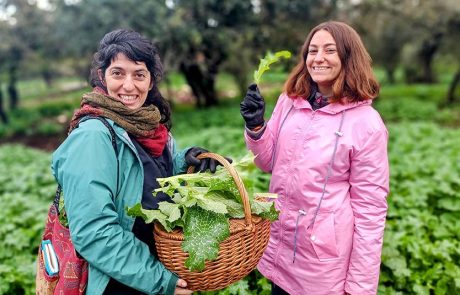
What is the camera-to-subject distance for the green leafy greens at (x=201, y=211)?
1.66 metres

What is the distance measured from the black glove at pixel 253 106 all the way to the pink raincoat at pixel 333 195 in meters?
0.13

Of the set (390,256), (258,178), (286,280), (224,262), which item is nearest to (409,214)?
(390,256)

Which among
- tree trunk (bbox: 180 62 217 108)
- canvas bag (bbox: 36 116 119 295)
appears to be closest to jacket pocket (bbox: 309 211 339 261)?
canvas bag (bbox: 36 116 119 295)

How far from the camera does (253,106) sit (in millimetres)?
2201

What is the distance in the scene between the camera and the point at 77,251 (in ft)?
5.87

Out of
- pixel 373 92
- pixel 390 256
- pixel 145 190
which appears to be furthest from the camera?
pixel 390 256

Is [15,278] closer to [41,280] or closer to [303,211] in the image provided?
[41,280]

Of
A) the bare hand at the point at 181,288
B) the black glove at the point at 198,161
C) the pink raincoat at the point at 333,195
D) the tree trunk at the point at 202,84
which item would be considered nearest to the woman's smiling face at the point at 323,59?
the pink raincoat at the point at 333,195

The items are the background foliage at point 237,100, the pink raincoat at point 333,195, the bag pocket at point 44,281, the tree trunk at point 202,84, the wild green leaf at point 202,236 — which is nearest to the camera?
the wild green leaf at point 202,236

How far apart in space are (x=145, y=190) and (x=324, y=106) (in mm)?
1134

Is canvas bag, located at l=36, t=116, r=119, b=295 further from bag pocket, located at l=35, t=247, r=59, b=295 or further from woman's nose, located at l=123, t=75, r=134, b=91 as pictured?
woman's nose, located at l=123, t=75, r=134, b=91

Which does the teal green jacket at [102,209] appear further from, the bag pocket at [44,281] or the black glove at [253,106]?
the black glove at [253,106]

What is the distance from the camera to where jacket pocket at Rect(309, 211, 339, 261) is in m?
2.20

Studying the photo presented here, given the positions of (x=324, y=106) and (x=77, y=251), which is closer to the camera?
(x=77, y=251)
